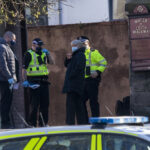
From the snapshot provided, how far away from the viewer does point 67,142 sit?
13.5 feet

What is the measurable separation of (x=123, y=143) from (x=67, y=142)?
17.8 inches

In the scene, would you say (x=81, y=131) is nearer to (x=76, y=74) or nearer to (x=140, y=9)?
(x=76, y=74)

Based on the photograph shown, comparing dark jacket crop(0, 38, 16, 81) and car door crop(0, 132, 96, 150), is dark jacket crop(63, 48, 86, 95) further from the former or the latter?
car door crop(0, 132, 96, 150)

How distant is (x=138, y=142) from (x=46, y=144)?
2.42ft

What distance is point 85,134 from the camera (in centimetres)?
413

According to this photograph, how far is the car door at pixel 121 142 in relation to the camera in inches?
157

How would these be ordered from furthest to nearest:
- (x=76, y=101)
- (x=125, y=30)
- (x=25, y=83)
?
(x=125, y=30) → (x=25, y=83) → (x=76, y=101)

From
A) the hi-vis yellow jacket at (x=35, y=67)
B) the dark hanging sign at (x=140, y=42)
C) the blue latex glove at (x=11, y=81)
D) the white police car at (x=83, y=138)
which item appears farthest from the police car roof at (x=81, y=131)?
the dark hanging sign at (x=140, y=42)

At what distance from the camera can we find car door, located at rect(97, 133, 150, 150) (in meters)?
3.98

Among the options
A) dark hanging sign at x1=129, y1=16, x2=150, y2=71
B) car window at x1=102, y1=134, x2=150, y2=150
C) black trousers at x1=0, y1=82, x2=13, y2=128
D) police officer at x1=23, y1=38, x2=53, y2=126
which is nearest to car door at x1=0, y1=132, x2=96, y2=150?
car window at x1=102, y1=134, x2=150, y2=150

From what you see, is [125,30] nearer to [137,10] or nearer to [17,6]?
[137,10]

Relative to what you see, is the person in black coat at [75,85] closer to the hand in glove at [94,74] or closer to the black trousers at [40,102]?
the hand in glove at [94,74]

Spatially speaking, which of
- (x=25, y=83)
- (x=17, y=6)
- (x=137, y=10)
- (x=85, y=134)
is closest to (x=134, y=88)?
(x=137, y=10)

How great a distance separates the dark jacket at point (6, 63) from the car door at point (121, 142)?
486 centimetres
